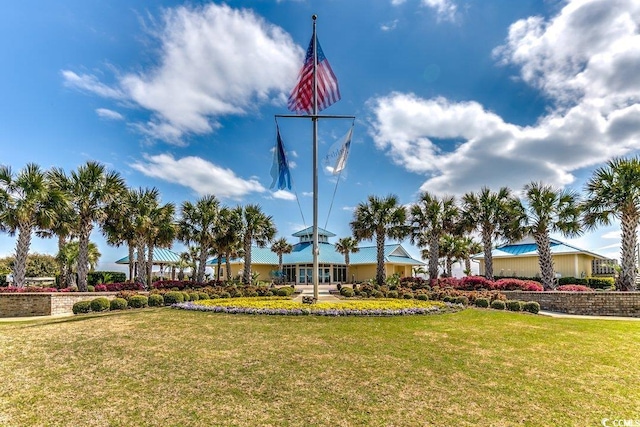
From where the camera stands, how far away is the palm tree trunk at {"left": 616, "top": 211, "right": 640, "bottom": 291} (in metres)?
18.7

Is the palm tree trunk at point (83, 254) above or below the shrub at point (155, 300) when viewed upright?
above

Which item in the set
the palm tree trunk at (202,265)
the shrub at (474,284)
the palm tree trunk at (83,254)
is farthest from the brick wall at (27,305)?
the shrub at (474,284)

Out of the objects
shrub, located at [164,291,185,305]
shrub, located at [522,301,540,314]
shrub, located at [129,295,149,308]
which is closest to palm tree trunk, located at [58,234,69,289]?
shrub, located at [164,291,185,305]

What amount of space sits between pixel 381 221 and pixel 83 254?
2197cm

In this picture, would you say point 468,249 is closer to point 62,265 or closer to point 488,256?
point 488,256

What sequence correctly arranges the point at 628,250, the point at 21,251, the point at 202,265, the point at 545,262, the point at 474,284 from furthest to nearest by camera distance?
the point at 202,265
the point at 474,284
the point at 545,262
the point at 21,251
the point at 628,250

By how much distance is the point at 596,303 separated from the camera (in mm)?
17078

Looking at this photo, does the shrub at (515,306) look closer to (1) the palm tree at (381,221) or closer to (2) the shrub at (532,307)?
(2) the shrub at (532,307)

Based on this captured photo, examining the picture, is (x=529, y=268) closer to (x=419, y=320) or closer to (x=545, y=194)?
(x=545, y=194)

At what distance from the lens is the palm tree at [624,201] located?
1869cm

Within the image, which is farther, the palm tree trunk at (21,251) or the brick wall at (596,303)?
the palm tree trunk at (21,251)

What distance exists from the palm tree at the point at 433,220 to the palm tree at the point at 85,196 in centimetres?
2361

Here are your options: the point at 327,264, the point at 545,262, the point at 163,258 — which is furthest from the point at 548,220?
the point at 163,258

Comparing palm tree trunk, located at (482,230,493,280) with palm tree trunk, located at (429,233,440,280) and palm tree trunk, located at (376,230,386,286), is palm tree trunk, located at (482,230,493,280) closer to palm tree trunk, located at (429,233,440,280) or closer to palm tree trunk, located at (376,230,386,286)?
palm tree trunk, located at (429,233,440,280)
